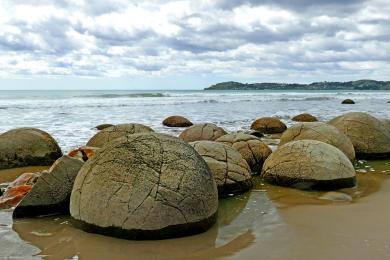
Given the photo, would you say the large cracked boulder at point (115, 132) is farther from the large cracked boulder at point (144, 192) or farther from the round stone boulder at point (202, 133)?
the large cracked boulder at point (144, 192)

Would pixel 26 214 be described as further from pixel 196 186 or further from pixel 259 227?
pixel 259 227

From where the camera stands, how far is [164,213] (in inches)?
174

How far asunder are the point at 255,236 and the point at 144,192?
127 centimetres

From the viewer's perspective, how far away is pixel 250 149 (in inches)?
318

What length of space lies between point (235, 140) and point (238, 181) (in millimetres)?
1876

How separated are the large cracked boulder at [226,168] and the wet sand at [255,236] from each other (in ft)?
1.22

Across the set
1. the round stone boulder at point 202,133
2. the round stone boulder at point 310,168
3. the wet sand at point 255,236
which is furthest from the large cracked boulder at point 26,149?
the round stone boulder at point 310,168

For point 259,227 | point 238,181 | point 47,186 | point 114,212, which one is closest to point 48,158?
point 47,186

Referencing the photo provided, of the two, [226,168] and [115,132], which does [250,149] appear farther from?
[115,132]

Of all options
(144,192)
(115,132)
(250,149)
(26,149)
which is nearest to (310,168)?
(250,149)

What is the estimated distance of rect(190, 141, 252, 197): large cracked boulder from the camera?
20.7 ft

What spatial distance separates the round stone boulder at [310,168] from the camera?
648 centimetres

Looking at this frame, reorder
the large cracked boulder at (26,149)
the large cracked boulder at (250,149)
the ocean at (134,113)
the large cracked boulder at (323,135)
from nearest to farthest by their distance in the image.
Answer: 1. the large cracked boulder at (250,149)
2. the large cracked boulder at (323,135)
3. the large cracked boulder at (26,149)
4. the ocean at (134,113)

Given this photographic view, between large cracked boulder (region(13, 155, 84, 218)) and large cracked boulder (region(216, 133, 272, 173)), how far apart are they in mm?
3503
